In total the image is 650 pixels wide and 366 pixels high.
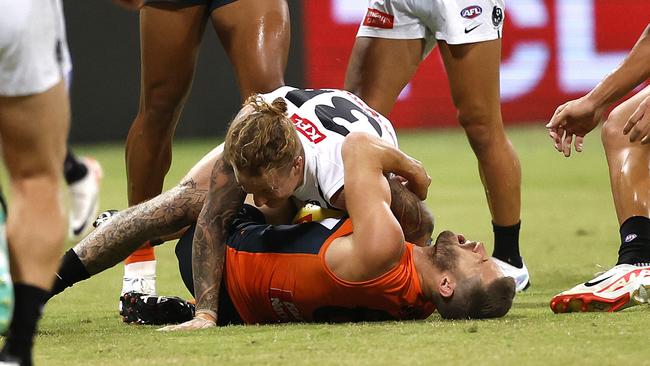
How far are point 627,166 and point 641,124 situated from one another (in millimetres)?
532

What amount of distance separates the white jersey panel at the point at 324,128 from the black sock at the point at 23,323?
1.48 meters

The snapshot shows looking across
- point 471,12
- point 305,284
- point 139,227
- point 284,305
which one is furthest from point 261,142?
point 471,12

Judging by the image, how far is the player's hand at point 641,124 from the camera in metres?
4.84

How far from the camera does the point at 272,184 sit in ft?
15.1

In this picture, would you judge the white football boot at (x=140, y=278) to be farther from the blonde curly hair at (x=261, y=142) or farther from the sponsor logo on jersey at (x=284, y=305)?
the blonde curly hair at (x=261, y=142)

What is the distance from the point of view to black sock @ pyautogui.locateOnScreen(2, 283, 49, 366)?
3.49 m

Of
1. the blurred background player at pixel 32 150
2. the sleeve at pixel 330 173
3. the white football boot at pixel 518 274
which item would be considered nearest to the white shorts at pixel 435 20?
the white football boot at pixel 518 274

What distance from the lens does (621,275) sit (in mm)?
5066

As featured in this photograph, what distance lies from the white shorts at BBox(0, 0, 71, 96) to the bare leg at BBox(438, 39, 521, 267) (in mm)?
2823

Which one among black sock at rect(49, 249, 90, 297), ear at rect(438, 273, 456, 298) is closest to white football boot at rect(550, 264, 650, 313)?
ear at rect(438, 273, 456, 298)

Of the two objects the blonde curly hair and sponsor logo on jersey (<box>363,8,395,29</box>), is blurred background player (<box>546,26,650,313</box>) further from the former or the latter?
sponsor logo on jersey (<box>363,8,395,29</box>)

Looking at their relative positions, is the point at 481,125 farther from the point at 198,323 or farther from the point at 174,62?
the point at 198,323

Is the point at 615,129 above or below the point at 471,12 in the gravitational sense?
below

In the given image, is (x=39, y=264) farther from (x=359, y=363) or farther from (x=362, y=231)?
(x=362, y=231)
